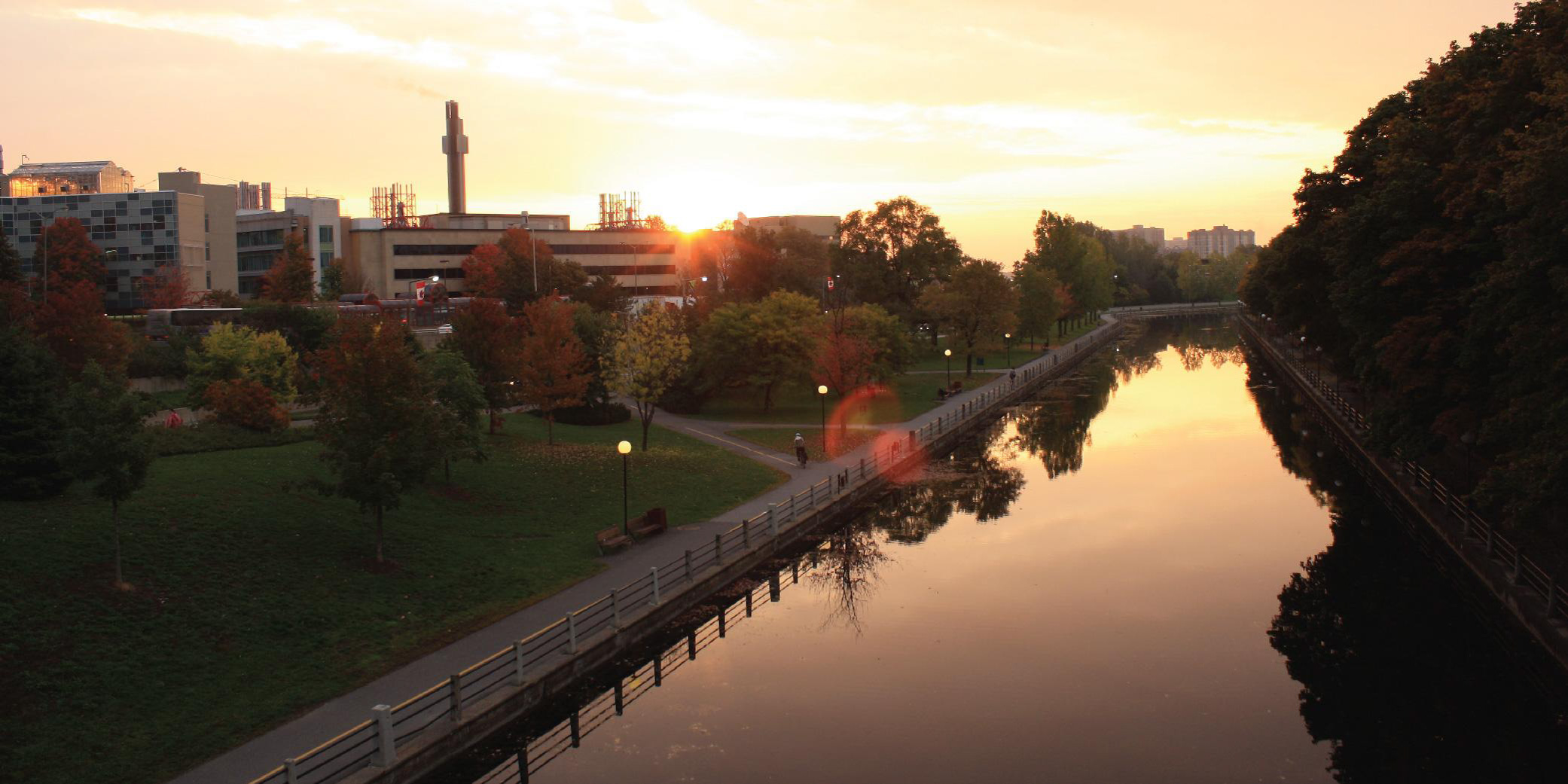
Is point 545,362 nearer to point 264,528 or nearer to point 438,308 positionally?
point 264,528

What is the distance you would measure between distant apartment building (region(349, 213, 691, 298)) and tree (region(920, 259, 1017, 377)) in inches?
1508

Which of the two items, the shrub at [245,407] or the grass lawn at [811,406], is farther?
the grass lawn at [811,406]

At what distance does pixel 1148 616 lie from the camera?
23734 millimetres

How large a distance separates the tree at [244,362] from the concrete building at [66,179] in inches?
3058

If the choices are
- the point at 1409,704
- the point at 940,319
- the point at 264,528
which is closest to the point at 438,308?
the point at 940,319

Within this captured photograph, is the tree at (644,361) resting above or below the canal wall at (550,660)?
above

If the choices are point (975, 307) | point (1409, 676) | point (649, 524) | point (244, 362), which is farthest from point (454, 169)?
point (1409, 676)

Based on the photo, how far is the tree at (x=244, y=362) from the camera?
41.5 metres

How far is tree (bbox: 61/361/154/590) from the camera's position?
65.3ft

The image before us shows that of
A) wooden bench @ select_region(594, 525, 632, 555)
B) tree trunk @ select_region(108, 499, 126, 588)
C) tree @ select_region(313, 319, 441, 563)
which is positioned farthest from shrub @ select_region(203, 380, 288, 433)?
tree trunk @ select_region(108, 499, 126, 588)

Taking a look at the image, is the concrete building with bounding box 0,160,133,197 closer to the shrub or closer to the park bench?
the shrub

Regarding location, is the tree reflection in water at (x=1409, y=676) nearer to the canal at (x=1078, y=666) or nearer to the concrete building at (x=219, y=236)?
the canal at (x=1078, y=666)

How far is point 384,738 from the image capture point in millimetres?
15375

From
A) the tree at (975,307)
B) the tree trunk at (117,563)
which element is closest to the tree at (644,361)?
the tree trunk at (117,563)
